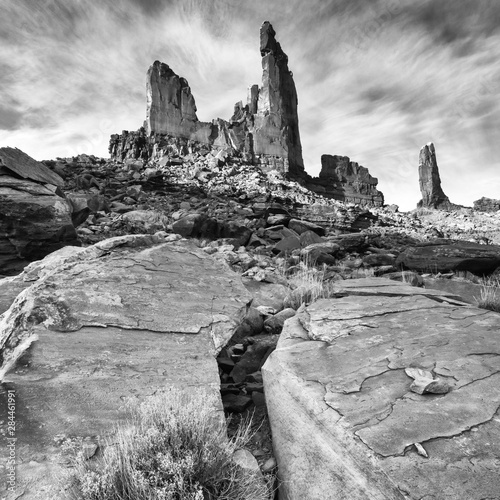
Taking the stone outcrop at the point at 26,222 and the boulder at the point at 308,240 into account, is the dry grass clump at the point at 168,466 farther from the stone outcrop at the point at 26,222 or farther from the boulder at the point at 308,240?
the boulder at the point at 308,240

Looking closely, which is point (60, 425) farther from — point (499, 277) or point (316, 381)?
point (499, 277)

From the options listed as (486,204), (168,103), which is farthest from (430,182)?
(168,103)

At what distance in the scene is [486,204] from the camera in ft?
322

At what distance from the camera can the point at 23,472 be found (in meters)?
1.86

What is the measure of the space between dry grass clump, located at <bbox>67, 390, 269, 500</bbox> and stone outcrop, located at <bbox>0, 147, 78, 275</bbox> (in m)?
8.10

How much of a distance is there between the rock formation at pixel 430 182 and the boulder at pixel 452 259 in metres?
109

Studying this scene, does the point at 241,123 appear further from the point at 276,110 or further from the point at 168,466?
the point at 168,466

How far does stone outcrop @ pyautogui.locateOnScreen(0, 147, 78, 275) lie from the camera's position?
336 inches

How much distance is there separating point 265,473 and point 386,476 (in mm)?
894

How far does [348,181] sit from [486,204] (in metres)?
40.2

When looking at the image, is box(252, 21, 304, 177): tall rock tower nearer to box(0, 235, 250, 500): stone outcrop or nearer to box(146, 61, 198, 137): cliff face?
box(146, 61, 198, 137): cliff face

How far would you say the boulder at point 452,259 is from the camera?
9438mm

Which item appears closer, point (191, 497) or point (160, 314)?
point (191, 497)

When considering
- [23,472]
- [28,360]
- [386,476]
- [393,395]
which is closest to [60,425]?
[23,472]
